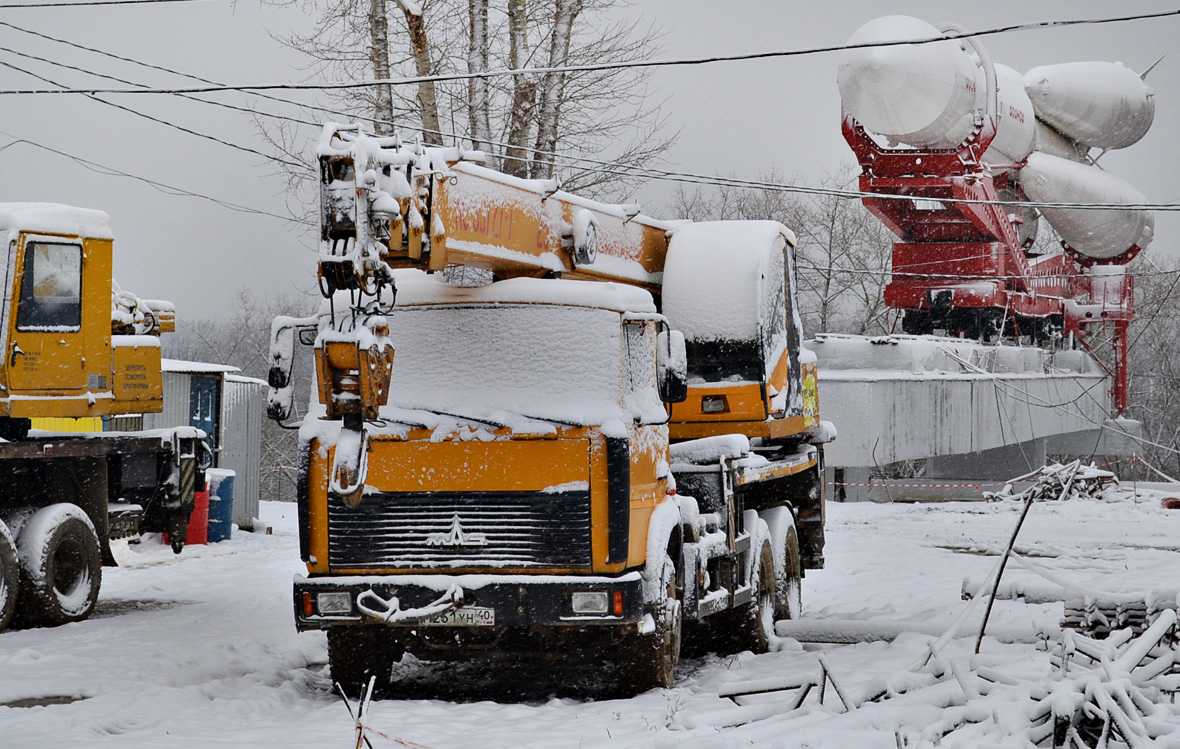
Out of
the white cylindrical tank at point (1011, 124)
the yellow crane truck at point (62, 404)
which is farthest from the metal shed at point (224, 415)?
the white cylindrical tank at point (1011, 124)

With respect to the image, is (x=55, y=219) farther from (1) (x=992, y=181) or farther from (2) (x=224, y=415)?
(1) (x=992, y=181)

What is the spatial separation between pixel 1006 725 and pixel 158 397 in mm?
9378

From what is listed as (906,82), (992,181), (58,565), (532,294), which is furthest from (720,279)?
(992,181)

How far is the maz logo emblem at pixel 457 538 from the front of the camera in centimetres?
759

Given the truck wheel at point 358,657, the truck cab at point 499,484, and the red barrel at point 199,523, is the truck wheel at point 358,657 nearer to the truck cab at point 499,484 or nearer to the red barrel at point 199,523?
the truck cab at point 499,484

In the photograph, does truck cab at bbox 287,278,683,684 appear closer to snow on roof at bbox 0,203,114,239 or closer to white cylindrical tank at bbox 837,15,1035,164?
snow on roof at bbox 0,203,114,239

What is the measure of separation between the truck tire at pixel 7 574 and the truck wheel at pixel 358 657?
3.86 meters

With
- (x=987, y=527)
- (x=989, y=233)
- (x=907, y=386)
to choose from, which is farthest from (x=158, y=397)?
(x=989, y=233)

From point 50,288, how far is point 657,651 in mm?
7001

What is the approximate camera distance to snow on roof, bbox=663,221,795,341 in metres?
9.89

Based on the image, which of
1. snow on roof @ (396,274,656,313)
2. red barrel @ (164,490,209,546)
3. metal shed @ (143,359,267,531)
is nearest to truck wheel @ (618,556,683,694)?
snow on roof @ (396,274,656,313)

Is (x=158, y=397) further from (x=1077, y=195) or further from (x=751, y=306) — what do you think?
(x=1077, y=195)

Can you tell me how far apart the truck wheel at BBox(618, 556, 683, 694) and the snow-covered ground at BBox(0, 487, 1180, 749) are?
0.14 metres

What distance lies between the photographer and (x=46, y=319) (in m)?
11.8
